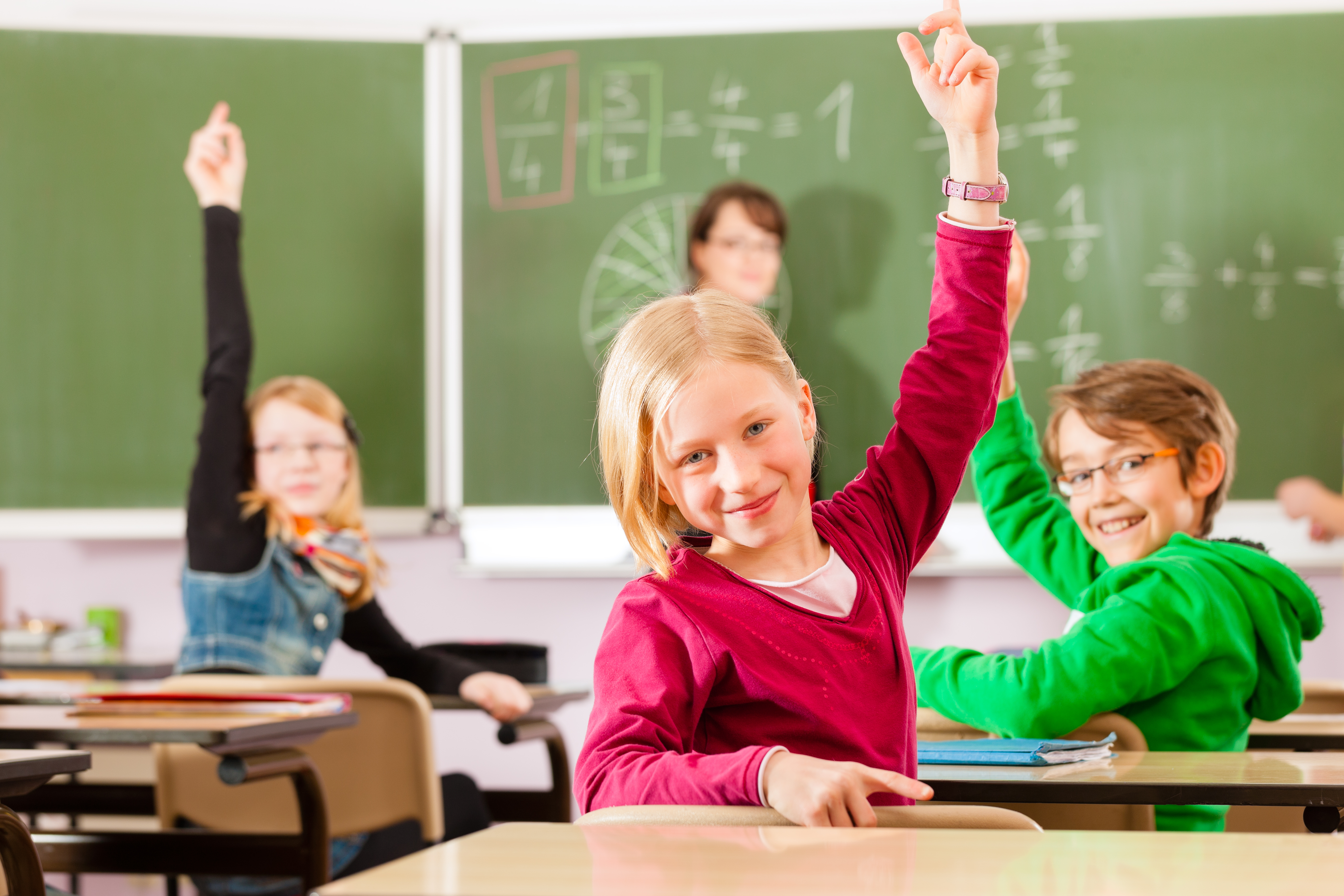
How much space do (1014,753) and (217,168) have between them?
2.89 metres

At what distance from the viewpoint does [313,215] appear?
3670 mm

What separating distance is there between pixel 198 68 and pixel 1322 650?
12.4ft

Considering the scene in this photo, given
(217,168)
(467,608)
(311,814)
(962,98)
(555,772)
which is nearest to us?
(962,98)

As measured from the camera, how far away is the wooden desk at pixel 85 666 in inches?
123

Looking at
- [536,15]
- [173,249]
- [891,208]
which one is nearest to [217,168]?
[173,249]

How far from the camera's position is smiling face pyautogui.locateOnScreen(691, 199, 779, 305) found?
136 inches

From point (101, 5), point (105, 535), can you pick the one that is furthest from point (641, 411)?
point (101, 5)

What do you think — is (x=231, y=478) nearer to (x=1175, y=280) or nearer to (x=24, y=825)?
(x=24, y=825)

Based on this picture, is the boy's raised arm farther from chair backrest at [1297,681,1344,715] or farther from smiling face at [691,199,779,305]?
smiling face at [691,199,779,305]

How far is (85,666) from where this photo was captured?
125 inches

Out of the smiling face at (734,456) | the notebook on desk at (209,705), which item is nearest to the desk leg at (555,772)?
the notebook on desk at (209,705)

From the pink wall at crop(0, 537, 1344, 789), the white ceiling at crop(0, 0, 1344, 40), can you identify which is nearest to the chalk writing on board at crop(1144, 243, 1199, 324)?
the white ceiling at crop(0, 0, 1344, 40)

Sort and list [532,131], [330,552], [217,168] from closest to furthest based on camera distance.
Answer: [330,552]
[217,168]
[532,131]

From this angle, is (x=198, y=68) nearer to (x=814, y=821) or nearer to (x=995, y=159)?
(x=995, y=159)
